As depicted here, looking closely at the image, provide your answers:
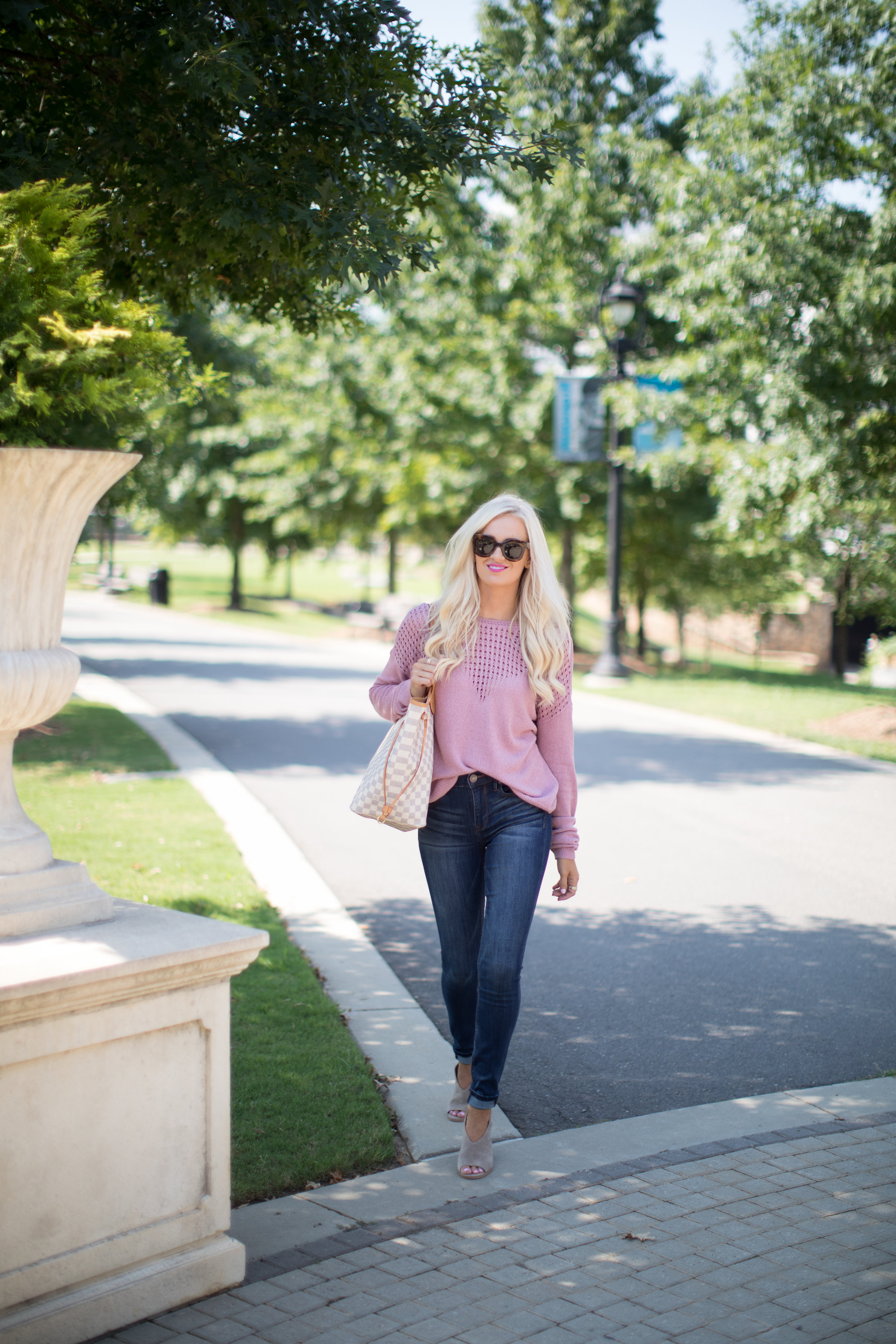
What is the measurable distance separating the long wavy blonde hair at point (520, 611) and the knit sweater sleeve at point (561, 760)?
0.14 feet

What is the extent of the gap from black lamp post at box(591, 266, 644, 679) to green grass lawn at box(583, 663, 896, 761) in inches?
21.8

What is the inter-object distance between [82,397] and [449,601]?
4.44ft

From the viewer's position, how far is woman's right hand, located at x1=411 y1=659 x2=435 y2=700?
357 centimetres

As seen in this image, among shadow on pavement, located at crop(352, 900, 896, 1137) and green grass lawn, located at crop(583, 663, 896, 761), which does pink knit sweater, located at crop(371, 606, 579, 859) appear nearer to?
shadow on pavement, located at crop(352, 900, 896, 1137)

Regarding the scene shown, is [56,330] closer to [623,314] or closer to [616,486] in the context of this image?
[623,314]

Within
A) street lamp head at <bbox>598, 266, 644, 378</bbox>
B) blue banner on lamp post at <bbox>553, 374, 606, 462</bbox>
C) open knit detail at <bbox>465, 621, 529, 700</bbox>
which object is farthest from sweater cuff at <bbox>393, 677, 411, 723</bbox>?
blue banner on lamp post at <bbox>553, 374, 606, 462</bbox>

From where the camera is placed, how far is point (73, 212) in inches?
111

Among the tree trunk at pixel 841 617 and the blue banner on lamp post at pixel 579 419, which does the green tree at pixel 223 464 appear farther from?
the tree trunk at pixel 841 617

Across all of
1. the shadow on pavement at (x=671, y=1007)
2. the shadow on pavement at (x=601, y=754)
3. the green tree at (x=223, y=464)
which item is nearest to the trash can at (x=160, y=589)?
the green tree at (x=223, y=464)

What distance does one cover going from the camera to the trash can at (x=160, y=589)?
37469mm

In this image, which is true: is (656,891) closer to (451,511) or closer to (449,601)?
(449,601)

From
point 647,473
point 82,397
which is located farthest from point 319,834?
point 647,473

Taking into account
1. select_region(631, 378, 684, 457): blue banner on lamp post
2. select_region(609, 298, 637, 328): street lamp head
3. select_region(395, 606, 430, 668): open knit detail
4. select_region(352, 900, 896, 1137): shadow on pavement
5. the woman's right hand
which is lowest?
select_region(352, 900, 896, 1137): shadow on pavement

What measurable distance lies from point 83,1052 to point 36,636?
1.00m
